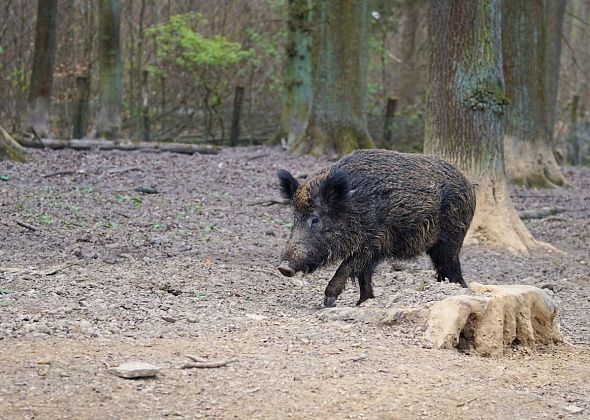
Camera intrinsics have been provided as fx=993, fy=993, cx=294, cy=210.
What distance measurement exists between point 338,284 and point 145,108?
18420 mm

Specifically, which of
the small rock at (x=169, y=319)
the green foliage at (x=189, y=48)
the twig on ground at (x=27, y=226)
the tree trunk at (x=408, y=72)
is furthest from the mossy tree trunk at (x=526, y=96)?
the tree trunk at (x=408, y=72)

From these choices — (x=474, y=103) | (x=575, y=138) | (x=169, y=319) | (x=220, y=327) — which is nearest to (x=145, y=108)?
(x=575, y=138)

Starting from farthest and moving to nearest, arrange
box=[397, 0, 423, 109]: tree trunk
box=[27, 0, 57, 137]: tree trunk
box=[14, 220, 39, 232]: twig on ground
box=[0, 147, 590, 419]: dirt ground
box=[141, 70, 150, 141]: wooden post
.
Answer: box=[397, 0, 423, 109]: tree trunk, box=[141, 70, 150, 141]: wooden post, box=[27, 0, 57, 137]: tree trunk, box=[14, 220, 39, 232]: twig on ground, box=[0, 147, 590, 419]: dirt ground

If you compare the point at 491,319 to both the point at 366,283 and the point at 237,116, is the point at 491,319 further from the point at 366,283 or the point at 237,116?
the point at 237,116

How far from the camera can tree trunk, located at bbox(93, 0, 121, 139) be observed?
21.4 metres

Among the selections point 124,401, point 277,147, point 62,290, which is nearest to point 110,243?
point 62,290

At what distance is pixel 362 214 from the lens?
28.4 ft

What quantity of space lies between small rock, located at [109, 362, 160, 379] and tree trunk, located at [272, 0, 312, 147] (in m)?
17.6

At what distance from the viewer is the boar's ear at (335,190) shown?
8.44m

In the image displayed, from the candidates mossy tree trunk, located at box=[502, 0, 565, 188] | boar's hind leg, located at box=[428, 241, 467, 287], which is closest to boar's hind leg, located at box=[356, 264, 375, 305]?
boar's hind leg, located at box=[428, 241, 467, 287]

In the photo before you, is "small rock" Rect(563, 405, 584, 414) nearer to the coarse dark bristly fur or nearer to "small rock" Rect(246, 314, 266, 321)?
"small rock" Rect(246, 314, 266, 321)

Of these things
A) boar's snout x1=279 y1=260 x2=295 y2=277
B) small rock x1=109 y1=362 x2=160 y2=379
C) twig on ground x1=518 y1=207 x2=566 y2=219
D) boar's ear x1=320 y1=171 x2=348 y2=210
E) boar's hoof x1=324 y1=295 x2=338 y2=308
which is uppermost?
boar's ear x1=320 y1=171 x2=348 y2=210

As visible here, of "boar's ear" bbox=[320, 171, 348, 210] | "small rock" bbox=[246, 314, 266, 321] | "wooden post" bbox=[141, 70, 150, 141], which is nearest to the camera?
"small rock" bbox=[246, 314, 266, 321]

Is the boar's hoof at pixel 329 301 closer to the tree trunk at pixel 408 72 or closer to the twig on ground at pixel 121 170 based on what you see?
the twig on ground at pixel 121 170
